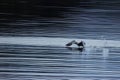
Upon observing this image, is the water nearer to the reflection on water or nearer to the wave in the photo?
the wave

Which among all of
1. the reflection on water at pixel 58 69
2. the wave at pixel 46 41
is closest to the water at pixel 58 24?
the wave at pixel 46 41

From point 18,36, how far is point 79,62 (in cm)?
183

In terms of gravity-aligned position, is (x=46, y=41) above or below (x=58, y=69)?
above

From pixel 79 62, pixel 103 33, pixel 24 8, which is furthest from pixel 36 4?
pixel 79 62

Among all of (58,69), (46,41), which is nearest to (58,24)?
(46,41)

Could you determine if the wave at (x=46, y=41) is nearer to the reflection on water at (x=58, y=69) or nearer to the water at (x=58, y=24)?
the water at (x=58, y=24)

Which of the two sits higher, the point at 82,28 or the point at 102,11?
the point at 102,11

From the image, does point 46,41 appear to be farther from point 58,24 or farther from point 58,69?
point 58,69

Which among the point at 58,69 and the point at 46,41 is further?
the point at 46,41

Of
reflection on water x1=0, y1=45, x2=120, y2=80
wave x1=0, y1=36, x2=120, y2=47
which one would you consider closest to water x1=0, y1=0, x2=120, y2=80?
wave x1=0, y1=36, x2=120, y2=47

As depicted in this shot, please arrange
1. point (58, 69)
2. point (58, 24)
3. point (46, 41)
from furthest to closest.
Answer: point (58, 24), point (46, 41), point (58, 69)

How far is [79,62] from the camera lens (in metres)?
2.49

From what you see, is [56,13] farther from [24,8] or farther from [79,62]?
[79,62]

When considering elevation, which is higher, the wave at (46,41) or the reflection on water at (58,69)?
the wave at (46,41)
